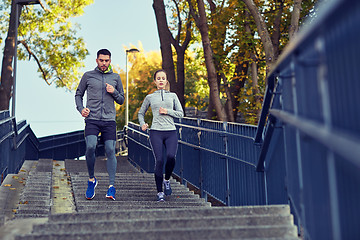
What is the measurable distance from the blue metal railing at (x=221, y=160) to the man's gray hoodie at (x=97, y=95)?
1.77m

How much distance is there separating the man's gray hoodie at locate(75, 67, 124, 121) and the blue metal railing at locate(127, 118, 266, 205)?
5.82ft

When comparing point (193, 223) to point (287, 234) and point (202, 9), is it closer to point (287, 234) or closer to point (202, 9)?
point (287, 234)

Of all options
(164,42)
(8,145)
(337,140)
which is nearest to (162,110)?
A: (8,145)

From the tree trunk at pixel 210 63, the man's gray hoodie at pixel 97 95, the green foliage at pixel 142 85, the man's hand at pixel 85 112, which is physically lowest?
the man's hand at pixel 85 112

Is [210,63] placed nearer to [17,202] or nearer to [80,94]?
[80,94]

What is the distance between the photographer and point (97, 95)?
21.2ft

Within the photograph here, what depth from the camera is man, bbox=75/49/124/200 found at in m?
6.42

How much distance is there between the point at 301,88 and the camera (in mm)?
2922

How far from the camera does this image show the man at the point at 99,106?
21.1 feet

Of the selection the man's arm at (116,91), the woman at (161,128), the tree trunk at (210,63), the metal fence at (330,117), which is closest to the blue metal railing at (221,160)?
the woman at (161,128)

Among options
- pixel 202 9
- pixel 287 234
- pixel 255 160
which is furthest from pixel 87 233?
pixel 202 9

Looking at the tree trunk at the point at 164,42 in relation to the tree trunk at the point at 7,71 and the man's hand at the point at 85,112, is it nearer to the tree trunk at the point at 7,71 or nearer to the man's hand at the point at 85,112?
the tree trunk at the point at 7,71

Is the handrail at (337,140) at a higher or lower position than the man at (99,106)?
lower

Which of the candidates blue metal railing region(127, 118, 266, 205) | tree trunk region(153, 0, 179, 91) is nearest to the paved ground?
blue metal railing region(127, 118, 266, 205)
